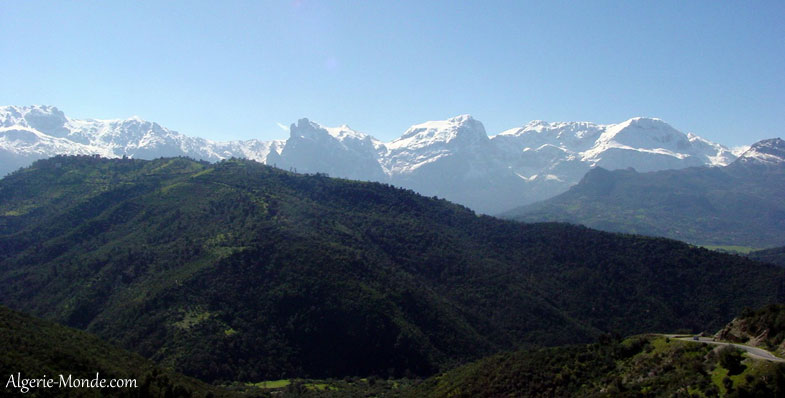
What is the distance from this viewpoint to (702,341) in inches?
2505

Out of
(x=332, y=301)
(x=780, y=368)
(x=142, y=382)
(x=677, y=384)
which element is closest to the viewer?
(x=780, y=368)

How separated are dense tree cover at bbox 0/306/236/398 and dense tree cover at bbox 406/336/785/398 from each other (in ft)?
164

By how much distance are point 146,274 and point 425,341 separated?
104 meters

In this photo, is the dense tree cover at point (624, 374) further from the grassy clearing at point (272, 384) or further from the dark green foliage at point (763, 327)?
the grassy clearing at point (272, 384)

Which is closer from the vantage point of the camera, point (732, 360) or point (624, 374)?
point (732, 360)

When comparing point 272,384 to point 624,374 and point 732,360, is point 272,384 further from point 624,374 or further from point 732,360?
point 732,360

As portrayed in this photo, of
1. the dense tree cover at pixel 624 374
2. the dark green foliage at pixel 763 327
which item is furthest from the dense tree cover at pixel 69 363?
the dark green foliage at pixel 763 327

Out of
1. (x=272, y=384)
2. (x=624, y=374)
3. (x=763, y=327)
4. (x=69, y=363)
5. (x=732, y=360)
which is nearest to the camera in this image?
(x=732, y=360)

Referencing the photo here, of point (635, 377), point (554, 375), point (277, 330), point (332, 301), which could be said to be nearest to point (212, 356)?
point (277, 330)

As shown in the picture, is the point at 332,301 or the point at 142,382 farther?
the point at 332,301

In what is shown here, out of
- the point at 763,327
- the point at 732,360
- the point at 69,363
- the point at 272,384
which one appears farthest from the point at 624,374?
the point at 272,384

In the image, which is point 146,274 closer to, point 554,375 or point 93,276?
point 93,276

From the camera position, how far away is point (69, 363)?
3214 inches

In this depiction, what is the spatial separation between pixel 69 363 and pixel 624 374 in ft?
267
